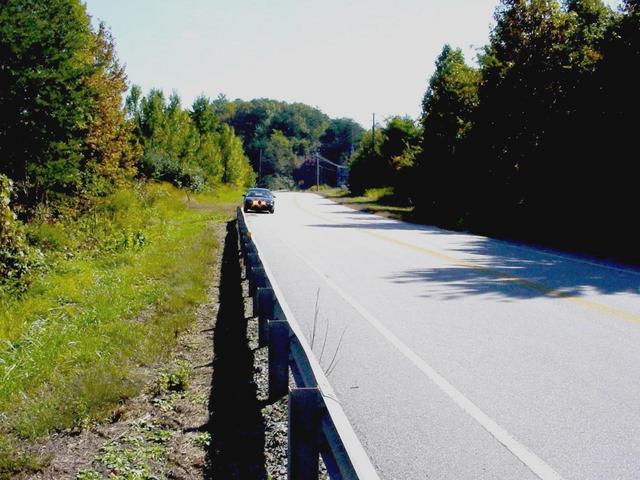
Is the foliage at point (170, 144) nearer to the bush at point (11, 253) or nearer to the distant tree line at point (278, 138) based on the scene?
the bush at point (11, 253)

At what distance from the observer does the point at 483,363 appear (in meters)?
6.84

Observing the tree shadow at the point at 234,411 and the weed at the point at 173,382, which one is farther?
the weed at the point at 173,382

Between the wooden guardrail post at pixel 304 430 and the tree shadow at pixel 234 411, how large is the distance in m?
0.93

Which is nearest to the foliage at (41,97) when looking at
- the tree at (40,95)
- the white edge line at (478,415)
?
the tree at (40,95)

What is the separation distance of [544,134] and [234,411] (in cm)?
1957

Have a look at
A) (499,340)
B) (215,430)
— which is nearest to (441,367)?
(499,340)

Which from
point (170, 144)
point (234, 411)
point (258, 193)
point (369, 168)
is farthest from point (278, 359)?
point (369, 168)

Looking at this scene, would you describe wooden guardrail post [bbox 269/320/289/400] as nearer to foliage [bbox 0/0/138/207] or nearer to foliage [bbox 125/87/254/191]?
foliage [bbox 0/0/138/207]

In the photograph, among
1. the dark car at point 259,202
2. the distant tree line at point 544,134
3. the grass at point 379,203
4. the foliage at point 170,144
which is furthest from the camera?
the foliage at point 170,144

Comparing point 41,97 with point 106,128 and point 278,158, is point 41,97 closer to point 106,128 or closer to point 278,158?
point 106,128

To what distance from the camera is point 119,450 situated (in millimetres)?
5090

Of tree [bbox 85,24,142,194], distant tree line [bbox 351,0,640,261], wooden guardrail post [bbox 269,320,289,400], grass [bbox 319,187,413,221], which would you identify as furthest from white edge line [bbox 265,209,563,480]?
grass [bbox 319,187,413,221]

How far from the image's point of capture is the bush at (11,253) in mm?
11539

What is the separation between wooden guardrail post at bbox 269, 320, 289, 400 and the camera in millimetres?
5723
